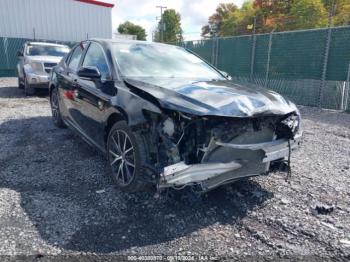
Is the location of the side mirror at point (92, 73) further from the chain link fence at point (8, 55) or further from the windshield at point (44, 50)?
the chain link fence at point (8, 55)

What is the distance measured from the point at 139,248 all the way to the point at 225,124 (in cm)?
132

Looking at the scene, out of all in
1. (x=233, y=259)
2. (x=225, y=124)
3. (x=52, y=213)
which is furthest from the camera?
(x=52, y=213)

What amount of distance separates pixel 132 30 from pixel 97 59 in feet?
199

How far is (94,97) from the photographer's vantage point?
12.9ft

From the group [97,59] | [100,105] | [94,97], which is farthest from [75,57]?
[100,105]

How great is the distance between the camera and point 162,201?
329cm

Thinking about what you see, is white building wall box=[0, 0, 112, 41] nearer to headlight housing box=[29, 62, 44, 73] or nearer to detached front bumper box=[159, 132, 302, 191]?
headlight housing box=[29, 62, 44, 73]

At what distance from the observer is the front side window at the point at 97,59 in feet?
12.8

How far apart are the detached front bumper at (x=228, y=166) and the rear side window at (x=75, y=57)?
10.0 ft

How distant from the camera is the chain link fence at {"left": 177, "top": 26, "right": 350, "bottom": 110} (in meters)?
8.63

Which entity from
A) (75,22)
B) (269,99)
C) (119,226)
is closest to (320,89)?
(269,99)

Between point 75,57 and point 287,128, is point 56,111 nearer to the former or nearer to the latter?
point 75,57

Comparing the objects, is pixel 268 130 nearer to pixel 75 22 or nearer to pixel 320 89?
pixel 320 89

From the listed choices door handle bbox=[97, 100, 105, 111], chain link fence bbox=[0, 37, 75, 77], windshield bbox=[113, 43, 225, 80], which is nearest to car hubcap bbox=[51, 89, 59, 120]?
windshield bbox=[113, 43, 225, 80]
